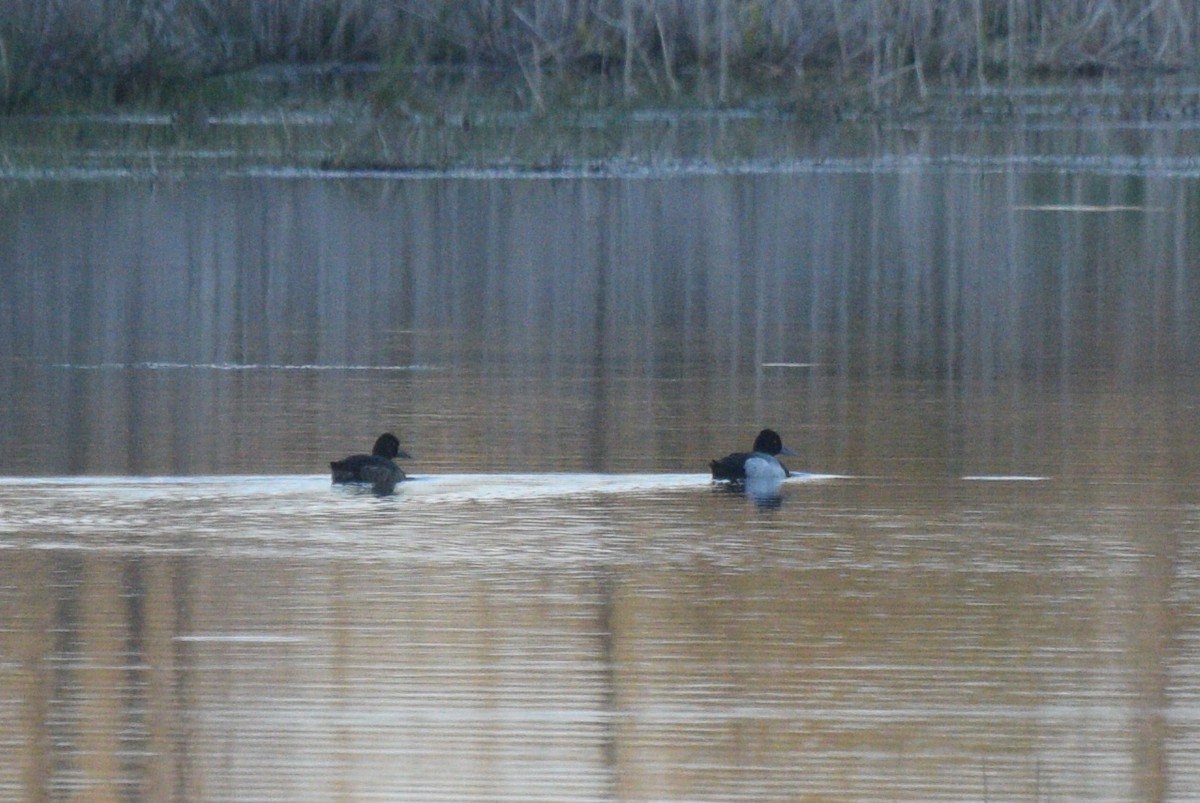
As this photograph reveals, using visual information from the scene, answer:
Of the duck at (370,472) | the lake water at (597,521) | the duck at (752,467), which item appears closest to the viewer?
the lake water at (597,521)

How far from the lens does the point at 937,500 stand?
862 centimetres

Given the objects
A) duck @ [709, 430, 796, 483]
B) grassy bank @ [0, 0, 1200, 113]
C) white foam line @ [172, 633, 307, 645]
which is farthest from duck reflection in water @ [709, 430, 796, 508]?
grassy bank @ [0, 0, 1200, 113]

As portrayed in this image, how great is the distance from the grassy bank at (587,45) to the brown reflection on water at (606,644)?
15.8 metres

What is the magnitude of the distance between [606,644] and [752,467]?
7.61 feet

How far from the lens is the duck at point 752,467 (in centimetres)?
884

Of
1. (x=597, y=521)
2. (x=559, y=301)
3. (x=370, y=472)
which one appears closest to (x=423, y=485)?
(x=370, y=472)

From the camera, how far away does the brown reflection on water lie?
18.1ft

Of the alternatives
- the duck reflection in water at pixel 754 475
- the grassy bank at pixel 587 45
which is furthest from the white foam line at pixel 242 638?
the grassy bank at pixel 587 45

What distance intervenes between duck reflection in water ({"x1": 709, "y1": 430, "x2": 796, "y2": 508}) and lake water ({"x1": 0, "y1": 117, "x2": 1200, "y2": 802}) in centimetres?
8

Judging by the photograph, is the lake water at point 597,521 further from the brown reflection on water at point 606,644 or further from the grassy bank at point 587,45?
the grassy bank at point 587,45

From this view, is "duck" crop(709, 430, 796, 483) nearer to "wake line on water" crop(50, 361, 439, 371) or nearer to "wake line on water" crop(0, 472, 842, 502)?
"wake line on water" crop(0, 472, 842, 502)

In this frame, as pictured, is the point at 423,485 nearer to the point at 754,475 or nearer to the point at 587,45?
the point at 754,475

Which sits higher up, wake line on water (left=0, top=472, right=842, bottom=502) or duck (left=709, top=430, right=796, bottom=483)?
duck (left=709, top=430, right=796, bottom=483)

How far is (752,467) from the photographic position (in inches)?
348
